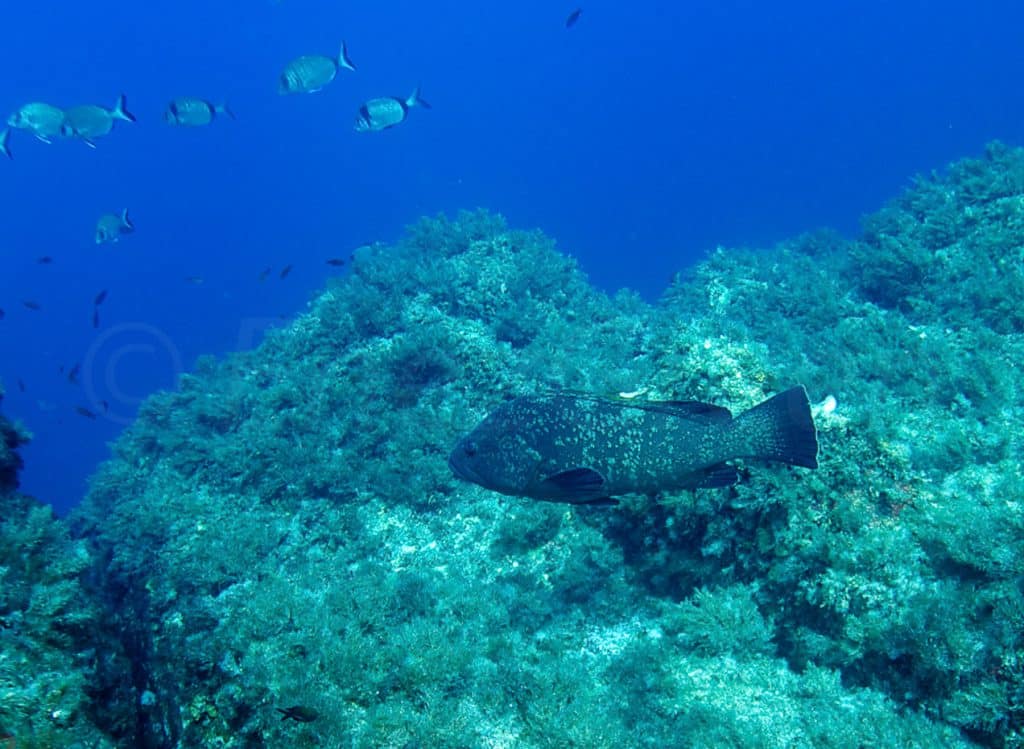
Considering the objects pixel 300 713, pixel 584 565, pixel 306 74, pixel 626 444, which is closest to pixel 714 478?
pixel 626 444

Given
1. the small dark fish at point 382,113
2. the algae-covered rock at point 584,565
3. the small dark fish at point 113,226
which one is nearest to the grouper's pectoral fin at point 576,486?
the algae-covered rock at point 584,565

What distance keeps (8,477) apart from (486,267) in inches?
296

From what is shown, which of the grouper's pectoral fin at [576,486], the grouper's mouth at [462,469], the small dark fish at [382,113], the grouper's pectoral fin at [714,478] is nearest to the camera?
the grouper's pectoral fin at [576,486]

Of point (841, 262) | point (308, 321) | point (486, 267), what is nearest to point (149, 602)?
point (308, 321)

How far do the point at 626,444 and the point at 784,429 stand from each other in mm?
946

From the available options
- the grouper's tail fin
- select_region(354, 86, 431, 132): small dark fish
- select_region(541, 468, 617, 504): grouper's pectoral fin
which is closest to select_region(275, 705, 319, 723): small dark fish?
select_region(541, 468, 617, 504): grouper's pectoral fin

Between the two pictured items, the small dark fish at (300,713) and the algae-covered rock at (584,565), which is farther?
the algae-covered rock at (584,565)

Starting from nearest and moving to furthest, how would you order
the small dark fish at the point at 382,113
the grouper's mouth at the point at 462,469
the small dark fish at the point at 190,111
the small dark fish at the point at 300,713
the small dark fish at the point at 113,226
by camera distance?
the small dark fish at the point at 300,713
the grouper's mouth at the point at 462,469
the small dark fish at the point at 382,113
the small dark fish at the point at 190,111
the small dark fish at the point at 113,226

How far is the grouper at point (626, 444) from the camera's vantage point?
3.46m

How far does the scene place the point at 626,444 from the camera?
11.7 feet

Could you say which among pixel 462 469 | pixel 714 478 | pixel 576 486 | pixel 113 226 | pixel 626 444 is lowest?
pixel 714 478

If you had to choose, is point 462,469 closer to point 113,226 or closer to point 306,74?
point 306,74

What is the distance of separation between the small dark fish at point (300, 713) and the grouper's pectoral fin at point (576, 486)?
1.82 meters

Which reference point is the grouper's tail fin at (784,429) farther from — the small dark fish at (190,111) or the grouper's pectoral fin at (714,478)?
the small dark fish at (190,111)
